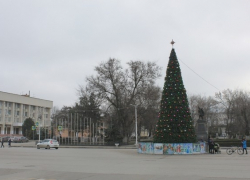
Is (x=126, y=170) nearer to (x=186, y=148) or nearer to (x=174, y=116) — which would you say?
(x=186, y=148)

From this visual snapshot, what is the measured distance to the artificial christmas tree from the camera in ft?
91.8

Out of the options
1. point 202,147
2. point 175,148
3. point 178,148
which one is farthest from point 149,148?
point 202,147

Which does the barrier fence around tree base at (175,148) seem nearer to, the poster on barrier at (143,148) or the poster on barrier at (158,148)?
the poster on barrier at (158,148)

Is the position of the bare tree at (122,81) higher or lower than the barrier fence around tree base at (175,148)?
higher

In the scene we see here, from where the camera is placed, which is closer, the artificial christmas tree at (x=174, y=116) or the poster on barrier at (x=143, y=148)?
the artificial christmas tree at (x=174, y=116)

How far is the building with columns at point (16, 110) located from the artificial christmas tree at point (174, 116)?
70779 mm

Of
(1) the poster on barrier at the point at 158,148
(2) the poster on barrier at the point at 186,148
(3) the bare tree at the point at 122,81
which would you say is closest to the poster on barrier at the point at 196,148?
(2) the poster on barrier at the point at 186,148

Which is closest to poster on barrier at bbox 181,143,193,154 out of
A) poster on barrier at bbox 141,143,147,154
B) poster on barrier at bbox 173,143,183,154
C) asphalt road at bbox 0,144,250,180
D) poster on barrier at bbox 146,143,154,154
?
poster on barrier at bbox 173,143,183,154

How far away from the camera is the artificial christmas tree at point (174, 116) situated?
91.8ft

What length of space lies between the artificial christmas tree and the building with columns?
70.8 meters

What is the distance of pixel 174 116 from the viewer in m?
28.2

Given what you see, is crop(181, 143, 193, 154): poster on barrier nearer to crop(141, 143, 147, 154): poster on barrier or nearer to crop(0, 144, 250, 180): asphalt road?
crop(141, 143, 147, 154): poster on barrier

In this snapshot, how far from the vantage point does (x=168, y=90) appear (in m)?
28.8

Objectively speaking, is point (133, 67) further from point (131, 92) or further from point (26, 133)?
point (26, 133)
